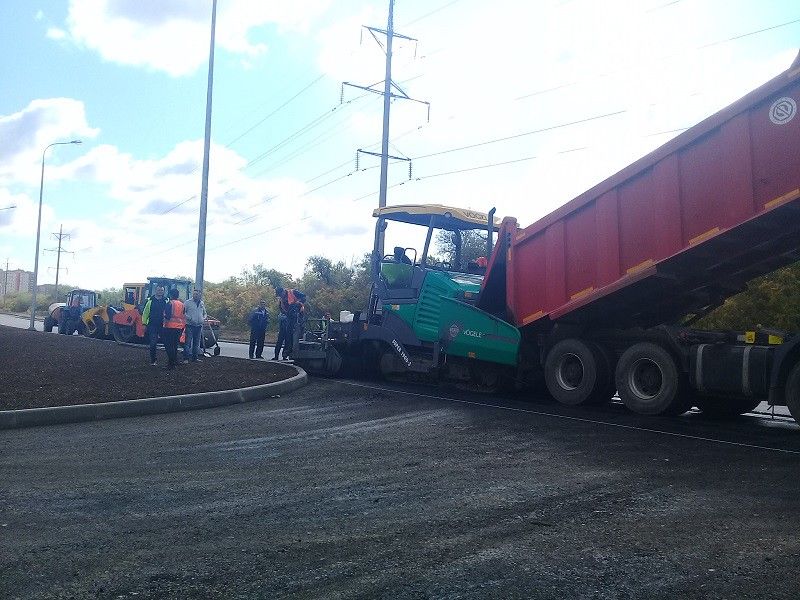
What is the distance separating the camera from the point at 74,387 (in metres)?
11.1

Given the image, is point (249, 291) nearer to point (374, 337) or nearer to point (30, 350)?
point (30, 350)

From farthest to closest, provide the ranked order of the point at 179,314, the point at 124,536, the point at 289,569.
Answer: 1. the point at 179,314
2. the point at 124,536
3. the point at 289,569

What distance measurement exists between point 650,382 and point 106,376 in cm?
839

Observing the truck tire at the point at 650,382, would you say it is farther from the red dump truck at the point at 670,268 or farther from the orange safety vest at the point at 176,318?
the orange safety vest at the point at 176,318

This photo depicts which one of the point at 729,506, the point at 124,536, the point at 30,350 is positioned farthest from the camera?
the point at 30,350

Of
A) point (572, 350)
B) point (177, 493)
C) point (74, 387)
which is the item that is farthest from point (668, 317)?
point (74, 387)

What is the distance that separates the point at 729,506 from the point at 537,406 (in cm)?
568

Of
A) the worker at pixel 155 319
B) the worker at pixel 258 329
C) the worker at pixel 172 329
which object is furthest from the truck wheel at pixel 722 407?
the worker at pixel 258 329

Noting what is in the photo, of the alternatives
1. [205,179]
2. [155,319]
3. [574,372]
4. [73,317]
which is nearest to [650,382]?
[574,372]

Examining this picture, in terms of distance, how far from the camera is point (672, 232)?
9.13 meters

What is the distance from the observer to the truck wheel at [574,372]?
1052 cm

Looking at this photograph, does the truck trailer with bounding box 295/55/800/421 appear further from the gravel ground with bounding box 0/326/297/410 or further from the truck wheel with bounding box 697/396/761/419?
the gravel ground with bounding box 0/326/297/410

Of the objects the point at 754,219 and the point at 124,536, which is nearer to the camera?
the point at 124,536

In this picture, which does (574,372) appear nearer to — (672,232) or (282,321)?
(672,232)
